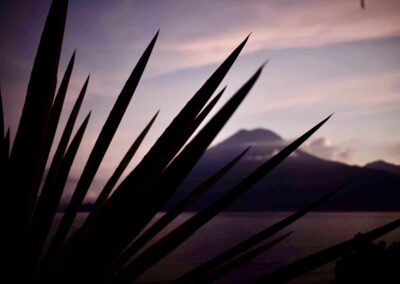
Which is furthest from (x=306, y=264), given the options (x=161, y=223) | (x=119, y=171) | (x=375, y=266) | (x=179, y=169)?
(x=375, y=266)

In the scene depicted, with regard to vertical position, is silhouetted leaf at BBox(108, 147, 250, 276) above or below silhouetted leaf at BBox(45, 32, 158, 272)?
below

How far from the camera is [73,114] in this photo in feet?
5.17

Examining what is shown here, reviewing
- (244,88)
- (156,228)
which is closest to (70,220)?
(156,228)

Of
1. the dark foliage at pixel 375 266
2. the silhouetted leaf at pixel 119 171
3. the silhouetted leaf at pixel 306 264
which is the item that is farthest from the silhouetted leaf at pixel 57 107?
the dark foliage at pixel 375 266

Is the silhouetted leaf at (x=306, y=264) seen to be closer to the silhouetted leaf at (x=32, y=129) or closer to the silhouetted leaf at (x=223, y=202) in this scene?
the silhouetted leaf at (x=223, y=202)

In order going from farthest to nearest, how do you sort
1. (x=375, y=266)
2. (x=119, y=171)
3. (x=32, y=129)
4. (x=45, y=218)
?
(x=375, y=266) < (x=119, y=171) < (x=45, y=218) < (x=32, y=129)

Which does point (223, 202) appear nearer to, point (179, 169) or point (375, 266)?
point (179, 169)

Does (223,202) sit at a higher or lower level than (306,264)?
higher

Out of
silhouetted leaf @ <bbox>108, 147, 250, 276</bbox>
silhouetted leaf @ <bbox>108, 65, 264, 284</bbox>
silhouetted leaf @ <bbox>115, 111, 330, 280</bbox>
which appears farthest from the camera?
silhouetted leaf @ <bbox>108, 147, 250, 276</bbox>

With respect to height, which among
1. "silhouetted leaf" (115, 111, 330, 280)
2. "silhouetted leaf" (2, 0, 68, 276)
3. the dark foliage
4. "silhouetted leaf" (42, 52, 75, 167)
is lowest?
the dark foliage

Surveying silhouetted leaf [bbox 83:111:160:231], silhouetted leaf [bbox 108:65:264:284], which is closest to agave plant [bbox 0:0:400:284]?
silhouetted leaf [bbox 108:65:264:284]

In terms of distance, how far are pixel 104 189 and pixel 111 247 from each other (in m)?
0.85

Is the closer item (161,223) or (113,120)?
(113,120)

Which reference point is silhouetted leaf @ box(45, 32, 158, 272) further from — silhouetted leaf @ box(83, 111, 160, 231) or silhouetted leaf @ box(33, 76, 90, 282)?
silhouetted leaf @ box(83, 111, 160, 231)
